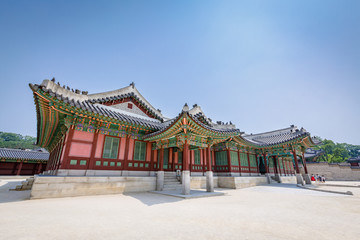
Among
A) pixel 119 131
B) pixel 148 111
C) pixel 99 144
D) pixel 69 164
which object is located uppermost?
pixel 148 111

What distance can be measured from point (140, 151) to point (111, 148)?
7.60 feet

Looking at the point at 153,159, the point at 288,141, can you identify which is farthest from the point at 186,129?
the point at 288,141

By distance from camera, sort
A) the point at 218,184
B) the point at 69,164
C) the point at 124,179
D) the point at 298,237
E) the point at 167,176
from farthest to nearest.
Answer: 1. the point at 218,184
2. the point at 167,176
3. the point at 124,179
4. the point at 69,164
5. the point at 298,237

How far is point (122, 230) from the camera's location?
391 centimetres

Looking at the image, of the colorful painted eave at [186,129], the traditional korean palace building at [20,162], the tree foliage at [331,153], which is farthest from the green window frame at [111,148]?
the tree foliage at [331,153]

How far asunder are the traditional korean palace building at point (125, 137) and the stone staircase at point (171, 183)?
0.54 metres

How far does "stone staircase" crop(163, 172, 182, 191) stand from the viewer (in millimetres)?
12641

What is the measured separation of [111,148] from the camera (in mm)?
12031

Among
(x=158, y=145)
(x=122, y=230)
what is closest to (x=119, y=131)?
(x=158, y=145)

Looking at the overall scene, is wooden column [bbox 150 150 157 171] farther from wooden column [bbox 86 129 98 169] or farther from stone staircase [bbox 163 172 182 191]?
wooden column [bbox 86 129 98 169]

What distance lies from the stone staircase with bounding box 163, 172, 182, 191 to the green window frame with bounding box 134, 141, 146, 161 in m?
2.73

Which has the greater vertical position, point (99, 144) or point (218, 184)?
point (99, 144)

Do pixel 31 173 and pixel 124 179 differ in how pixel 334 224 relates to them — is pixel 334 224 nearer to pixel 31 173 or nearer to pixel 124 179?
pixel 124 179

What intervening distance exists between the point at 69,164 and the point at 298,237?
11.8m
